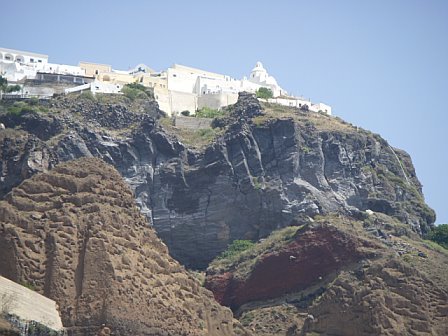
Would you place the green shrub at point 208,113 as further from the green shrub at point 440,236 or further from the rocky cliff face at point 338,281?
the rocky cliff face at point 338,281

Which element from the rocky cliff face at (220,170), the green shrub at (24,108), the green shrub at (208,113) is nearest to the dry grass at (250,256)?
the rocky cliff face at (220,170)

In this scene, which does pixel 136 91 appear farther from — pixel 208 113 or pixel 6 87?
pixel 6 87

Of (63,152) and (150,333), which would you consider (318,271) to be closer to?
(63,152)

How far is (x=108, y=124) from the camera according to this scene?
114 m

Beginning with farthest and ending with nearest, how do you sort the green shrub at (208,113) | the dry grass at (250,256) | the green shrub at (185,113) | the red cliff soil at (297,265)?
1. the green shrub at (185,113)
2. the green shrub at (208,113)
3. the dry grass at (250,256)
4. the red cliff soil at (297,265)

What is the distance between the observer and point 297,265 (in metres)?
101

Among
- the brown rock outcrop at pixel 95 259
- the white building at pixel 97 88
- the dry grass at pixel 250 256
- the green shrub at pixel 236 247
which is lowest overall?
the brown rock outcrop at pixel 95 259

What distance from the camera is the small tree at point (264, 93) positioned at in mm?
135975

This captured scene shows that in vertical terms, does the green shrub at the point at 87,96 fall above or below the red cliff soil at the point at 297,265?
above

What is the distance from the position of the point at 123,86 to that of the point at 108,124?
14.0 meters

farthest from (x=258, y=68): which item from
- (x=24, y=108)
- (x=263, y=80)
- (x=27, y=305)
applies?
(x=27, y=305)

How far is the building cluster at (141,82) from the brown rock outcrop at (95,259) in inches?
1656

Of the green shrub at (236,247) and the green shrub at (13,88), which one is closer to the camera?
the green shrub at (236,247)

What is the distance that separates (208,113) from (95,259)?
179 feet
